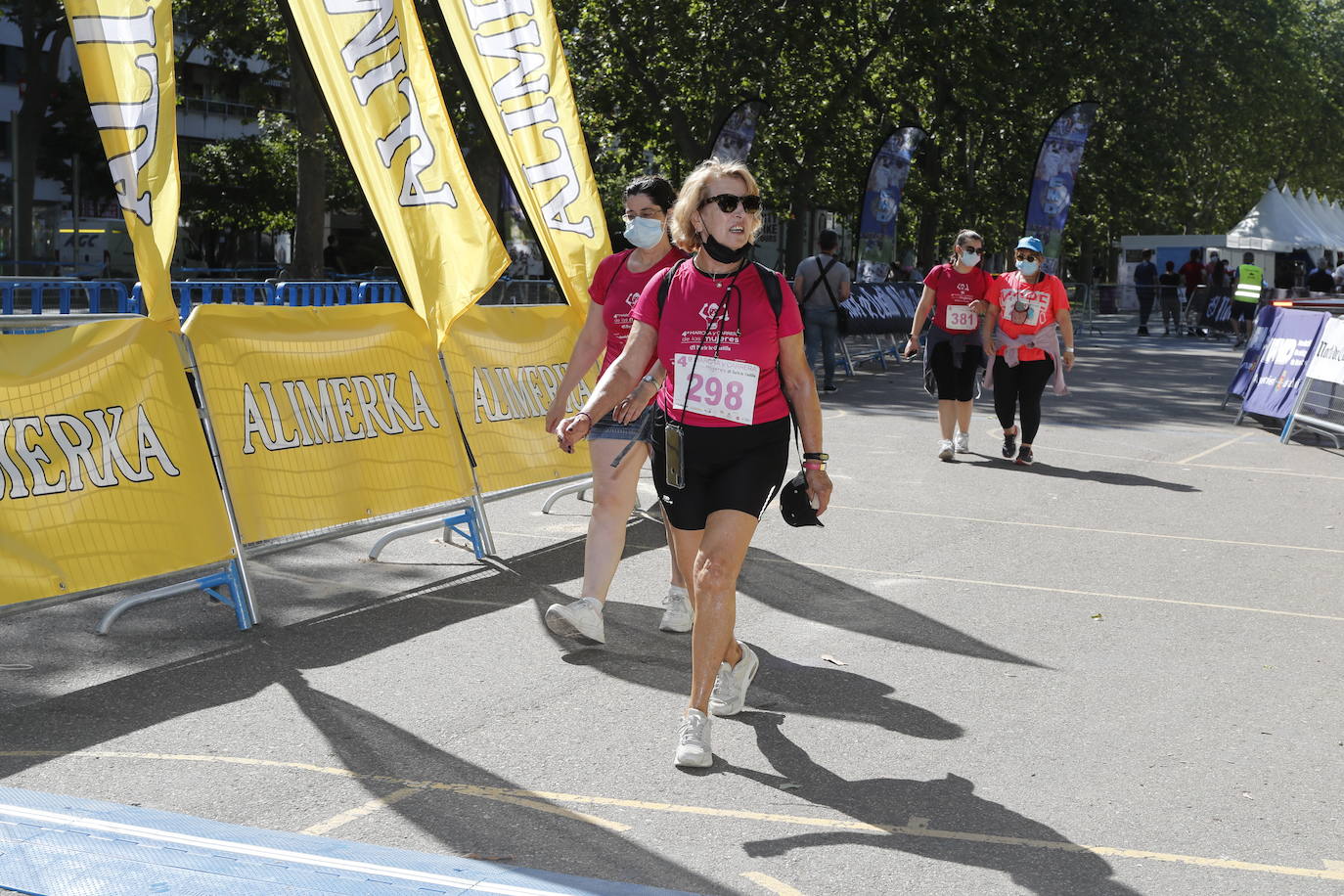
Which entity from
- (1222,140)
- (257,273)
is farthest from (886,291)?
(1222,140)

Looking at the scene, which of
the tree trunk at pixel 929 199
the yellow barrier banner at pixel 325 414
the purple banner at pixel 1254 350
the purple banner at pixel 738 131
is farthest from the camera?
the tree trunk at pixel 929 199

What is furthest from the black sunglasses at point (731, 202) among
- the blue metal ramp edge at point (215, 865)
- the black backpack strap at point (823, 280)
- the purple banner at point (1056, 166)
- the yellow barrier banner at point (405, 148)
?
the purple banner at point (1056, 166)

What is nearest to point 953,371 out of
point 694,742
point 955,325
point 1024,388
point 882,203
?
point 955,325

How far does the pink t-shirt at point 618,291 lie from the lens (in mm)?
6605

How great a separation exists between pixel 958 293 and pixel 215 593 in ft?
24.5

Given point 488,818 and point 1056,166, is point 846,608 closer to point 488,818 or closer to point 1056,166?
point 488,818

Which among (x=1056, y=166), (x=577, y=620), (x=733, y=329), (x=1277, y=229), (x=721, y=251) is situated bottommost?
(x=577, y=620)

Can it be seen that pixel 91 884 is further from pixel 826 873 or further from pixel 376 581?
pixel 376 581

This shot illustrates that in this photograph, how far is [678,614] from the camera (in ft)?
22.3

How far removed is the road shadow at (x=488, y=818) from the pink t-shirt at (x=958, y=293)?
8090 millimetres

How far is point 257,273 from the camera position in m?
34.1

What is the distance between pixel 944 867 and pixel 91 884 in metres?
2.20

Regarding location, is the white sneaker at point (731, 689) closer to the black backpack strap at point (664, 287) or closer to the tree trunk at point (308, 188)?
the black backpack strap at point (664, 287)

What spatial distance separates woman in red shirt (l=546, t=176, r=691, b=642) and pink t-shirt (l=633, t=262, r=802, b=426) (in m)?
1.28
